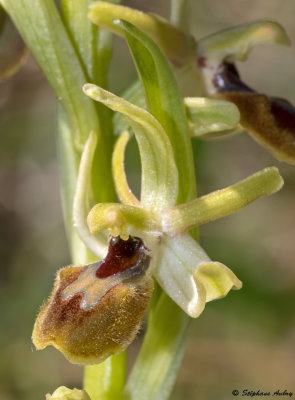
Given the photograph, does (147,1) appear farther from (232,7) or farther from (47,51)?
(47,51)

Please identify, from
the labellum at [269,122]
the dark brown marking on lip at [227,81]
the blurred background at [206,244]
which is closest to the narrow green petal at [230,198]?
the labellum at [269,122]

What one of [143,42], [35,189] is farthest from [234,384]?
[143,42]

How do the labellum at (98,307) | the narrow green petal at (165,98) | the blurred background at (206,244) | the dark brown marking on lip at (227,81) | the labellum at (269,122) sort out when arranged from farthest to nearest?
the blurred background at (206,244)
the dark brown marking on lip at (227,81)
the labellum at (269,122)
the narrow green petal at (165,98)
the labellum at (98,307)

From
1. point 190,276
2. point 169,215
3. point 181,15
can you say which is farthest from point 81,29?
point 190,276

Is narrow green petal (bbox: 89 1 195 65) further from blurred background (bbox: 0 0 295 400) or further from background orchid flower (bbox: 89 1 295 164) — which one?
blurred background (bbox: 0 0 295 400)

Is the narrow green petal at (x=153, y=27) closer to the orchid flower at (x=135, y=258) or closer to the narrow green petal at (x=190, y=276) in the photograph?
the orchid flower at (x=135, y=258)

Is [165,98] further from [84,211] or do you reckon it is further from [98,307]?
[98,307]
